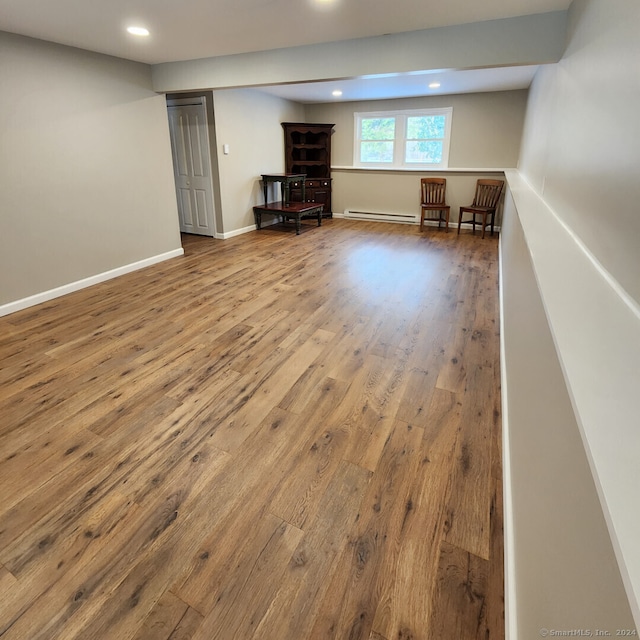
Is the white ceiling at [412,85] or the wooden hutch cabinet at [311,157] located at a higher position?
the white ceiling at [412,85]

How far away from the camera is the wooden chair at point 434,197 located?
701cm

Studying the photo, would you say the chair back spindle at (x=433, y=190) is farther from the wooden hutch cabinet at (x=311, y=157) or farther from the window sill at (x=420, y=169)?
the wooden hutch cabinet at (x=311, y=157)

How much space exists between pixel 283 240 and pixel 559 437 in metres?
5.70

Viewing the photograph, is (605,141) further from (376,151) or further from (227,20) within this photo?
(376,151)

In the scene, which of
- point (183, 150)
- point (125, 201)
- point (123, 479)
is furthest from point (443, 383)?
point (183, 150)

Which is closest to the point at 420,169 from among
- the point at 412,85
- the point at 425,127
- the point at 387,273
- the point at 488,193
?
the point at 425,127

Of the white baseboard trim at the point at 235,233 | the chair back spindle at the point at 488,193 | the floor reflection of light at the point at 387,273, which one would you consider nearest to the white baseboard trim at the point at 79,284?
the white baseboard trim at the point at 235,233

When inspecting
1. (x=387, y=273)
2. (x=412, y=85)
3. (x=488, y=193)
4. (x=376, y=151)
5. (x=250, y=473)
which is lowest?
(x=250, y=473)

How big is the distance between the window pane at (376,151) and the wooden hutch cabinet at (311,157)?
703mm

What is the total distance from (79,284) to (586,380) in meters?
4.53

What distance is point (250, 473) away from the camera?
1.73 meters

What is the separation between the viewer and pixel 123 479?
1700mm

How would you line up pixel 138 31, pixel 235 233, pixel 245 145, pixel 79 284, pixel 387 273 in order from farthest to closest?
pixel 235 233, pixel 245 145, pixel 387 273, pixel 79 284, pixel 138 31

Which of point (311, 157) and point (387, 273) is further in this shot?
point (311, 157)
